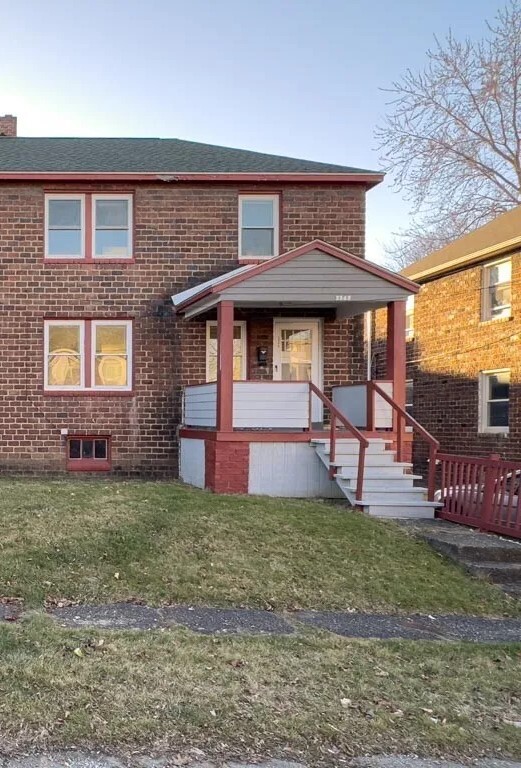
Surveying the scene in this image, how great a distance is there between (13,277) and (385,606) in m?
10.1

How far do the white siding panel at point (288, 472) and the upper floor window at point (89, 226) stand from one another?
5.29m

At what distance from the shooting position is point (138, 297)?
510 inches

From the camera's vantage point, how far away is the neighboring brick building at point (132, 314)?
12.9 metres

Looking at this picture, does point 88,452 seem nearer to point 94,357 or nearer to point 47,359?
point 94,357

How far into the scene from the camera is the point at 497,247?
1470 cm

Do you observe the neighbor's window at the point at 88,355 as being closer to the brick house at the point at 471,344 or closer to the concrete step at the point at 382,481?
the concrete step at the point at 382,481

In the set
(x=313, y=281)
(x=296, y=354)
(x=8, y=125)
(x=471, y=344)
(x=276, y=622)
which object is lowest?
(x=276, y=622)

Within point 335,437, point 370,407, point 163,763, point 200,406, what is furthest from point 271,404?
point 163,763

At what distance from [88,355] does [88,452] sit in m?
1.99

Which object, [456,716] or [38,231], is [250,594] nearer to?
[456,716]

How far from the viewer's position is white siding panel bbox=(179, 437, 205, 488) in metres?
11.4

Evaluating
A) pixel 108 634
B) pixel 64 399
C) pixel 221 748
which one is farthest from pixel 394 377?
pixel 221 748

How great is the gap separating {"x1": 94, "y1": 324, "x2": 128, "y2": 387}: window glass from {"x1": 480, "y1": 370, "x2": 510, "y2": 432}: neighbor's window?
860 cm

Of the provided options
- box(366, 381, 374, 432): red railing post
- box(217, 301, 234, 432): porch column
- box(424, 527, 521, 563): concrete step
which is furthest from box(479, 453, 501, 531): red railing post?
box(217, 301, 234, 432): porch column
